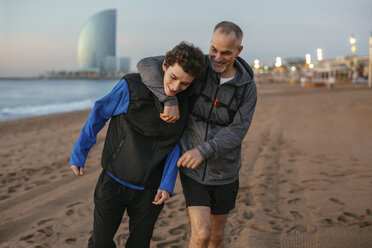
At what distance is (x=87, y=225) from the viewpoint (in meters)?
3.82

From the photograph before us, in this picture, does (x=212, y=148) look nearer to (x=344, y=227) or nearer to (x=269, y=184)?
(x=344, y=227)

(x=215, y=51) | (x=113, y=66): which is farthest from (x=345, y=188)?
(x=113, y=66)

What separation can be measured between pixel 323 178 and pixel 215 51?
4.09m

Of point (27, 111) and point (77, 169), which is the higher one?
point (77, 169)

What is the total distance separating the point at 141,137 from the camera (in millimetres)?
2309

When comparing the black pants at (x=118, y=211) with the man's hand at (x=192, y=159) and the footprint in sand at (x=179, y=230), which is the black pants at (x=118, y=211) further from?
the footprint in sand at (x=179, y=230)

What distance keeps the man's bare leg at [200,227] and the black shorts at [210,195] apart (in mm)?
52

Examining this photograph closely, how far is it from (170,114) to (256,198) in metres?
2.93

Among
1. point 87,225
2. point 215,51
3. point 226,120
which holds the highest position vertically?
point 215,51

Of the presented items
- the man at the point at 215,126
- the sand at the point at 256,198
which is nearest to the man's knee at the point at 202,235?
the man at the point at 215,126

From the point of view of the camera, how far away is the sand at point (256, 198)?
348 cm

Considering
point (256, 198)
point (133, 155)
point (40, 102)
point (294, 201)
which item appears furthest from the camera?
point (40, 102)

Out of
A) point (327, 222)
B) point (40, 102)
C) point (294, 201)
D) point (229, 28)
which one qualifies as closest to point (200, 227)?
point (229, 28)

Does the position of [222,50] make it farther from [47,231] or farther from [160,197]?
[47,231]
